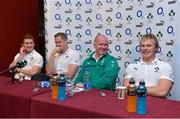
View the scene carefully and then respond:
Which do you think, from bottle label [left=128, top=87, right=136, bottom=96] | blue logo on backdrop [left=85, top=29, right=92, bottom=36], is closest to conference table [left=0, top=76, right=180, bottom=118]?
bottle label [left=128, top=87, right=136, bottom=96]

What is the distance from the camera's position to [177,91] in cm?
338

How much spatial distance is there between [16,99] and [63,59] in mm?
1606

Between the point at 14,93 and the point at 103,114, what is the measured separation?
2.76 feet

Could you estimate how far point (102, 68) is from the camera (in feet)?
10.7

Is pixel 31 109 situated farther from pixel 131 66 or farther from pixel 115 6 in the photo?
pixel 115 6

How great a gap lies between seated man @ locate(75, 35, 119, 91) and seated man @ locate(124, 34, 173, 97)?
0.74 ft

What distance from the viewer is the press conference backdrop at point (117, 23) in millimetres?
3389

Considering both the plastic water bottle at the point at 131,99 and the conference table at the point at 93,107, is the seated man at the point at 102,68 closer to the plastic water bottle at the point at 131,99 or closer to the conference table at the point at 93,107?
the conference table at the point at 93,107

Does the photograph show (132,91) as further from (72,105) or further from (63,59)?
(63,59)

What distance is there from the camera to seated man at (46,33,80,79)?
12.2ft

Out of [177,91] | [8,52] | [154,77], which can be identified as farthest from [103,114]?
[8,52]

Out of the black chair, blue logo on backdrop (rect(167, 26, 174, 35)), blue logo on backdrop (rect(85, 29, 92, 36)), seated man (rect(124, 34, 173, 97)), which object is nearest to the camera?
seated man (rect(124, 34, 173, 97))

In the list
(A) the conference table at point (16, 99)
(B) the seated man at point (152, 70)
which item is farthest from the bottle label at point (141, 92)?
(B) the seated man at point (152, 70)

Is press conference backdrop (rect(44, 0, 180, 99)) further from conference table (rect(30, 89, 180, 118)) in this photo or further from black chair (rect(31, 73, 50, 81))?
conference table (rect(30, 89, 180, 118))
